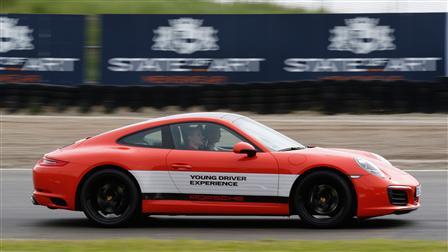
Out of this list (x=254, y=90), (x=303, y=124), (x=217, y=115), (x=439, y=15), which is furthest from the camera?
(x=439, y=15)

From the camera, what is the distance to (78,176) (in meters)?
8.86

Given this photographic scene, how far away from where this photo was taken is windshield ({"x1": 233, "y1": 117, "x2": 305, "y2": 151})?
8.77 metres

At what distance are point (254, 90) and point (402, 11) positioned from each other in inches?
198

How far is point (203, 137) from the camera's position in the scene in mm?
8797

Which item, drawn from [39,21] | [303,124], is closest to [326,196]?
[303,124]

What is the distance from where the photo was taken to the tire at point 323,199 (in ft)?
27.5

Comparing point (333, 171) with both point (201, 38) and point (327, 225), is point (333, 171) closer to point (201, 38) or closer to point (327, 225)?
point (327, 225)

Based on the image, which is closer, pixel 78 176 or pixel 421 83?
pixel 78 176

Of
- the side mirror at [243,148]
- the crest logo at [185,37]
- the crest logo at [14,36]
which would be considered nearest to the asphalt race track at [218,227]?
the side mirror at [243,148]

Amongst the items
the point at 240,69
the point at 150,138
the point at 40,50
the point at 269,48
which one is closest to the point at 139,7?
the point at 40,50

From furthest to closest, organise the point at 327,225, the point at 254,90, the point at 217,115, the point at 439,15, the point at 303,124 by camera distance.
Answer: the point at 439,15 → the point at 254,90 → the point at 303,124 → the point at 217,115 → the point at 327,225

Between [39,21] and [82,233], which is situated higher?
[39,21]

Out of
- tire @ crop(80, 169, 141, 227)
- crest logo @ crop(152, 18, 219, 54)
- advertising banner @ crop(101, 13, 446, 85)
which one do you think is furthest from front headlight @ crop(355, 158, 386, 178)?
crest logo @ crop(152, 18, 219, 54)

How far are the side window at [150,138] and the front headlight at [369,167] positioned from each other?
1915 millimetres
